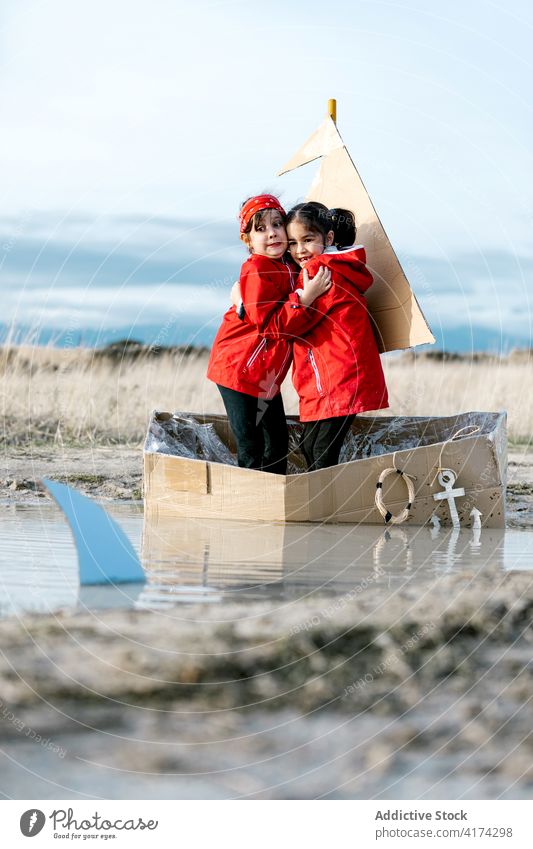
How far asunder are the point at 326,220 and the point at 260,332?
0.66 meters

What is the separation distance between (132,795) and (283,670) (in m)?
0.56

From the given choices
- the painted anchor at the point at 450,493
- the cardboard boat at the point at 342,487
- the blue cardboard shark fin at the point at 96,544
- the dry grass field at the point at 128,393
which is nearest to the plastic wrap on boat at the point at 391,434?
the cardboard boat at the point at 342,487

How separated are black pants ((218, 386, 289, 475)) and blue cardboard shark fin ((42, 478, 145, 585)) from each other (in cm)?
165

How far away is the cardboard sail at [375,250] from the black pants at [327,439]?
0.54 meters

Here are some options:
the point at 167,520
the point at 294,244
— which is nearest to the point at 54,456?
the point at 167,520

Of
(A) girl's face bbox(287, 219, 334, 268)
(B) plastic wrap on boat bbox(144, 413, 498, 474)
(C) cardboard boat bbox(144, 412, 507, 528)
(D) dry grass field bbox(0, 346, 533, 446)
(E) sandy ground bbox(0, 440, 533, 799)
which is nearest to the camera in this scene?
(E) sandy ground bbox(0, 440, 533, 799)

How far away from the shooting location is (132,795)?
1.90m

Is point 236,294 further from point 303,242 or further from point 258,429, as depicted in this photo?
point 258,429

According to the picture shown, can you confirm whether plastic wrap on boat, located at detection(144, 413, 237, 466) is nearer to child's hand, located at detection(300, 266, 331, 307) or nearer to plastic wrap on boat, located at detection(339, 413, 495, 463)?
plastic wrap on boat, located at detection(339, 413, 495, 463)

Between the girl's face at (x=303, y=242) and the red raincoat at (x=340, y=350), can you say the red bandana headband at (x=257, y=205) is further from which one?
the red raincoat at (x=340, y=350)

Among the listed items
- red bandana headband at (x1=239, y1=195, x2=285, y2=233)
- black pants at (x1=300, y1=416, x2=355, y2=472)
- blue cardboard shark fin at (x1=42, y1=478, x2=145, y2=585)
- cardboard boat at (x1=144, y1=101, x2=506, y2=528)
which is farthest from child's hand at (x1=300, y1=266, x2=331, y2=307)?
blue cardboard shark fin at (x1=42, y1=478, x2=145, y2=585)

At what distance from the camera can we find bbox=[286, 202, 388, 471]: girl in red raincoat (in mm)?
4629

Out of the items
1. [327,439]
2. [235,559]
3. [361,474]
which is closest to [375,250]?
[327,439]

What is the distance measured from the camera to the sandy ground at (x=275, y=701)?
196 centimetres
